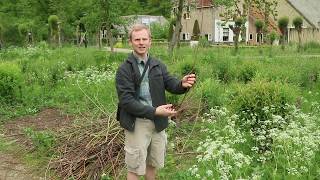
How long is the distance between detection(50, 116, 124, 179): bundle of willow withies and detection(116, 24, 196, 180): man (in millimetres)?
1647

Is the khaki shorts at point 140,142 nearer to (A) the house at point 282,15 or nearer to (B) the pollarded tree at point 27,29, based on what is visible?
(B) the pollarded tree at point 27,29

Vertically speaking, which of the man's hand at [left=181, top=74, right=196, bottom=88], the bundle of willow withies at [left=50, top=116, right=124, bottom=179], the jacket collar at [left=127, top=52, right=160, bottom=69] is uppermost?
the jacket collar at [left=127, top=52, right=160, bottom=69]

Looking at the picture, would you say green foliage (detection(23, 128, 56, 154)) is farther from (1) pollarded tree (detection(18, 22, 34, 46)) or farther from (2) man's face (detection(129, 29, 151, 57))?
(1) pollarded tree (detection(18, 22, 34, 46))

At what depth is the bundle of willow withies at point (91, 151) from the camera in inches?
258

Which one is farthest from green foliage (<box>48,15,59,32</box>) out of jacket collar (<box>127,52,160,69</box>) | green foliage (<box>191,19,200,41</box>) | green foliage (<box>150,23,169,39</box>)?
jacket collar (<box>127,52,160,69</box>)

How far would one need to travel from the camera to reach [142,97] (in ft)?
15.5

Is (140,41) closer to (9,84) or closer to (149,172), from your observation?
(149,172)

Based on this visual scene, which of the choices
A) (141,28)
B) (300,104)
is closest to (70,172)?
(141,28)

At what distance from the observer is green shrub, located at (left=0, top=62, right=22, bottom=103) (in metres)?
10.8

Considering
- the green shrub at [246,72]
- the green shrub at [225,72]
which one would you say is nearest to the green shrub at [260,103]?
the green shrub at [246,72]

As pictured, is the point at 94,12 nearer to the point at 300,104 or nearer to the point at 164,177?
the point at 300,104

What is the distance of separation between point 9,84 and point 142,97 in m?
6.79

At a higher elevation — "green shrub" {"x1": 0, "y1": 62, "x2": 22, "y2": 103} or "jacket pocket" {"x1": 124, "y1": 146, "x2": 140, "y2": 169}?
"green shrub" {"x1": 0, "y1": 62, "x2": 22, "y2": 103}

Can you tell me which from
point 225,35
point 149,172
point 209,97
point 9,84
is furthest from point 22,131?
point 225,35
